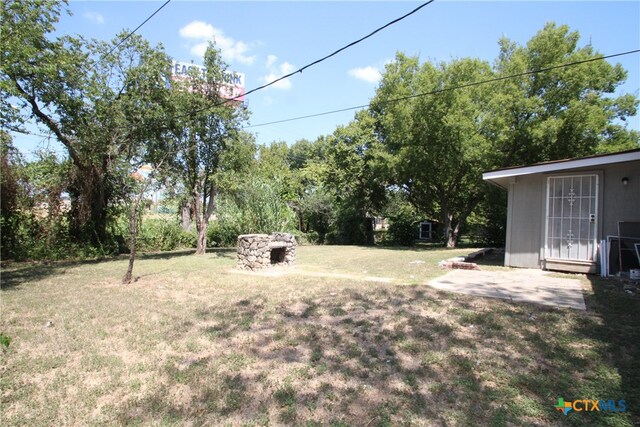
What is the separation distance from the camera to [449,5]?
5879 mm

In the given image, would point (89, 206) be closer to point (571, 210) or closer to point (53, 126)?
point (53, 126)

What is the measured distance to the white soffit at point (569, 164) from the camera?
7375 millimetres

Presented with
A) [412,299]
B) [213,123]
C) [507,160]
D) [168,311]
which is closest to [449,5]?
[412,299]

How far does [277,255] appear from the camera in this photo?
419 inches

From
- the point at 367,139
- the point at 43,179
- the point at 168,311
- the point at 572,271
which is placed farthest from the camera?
the point at 367,139

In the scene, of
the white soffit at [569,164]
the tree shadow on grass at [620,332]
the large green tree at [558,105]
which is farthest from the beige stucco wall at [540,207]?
the large green tree at [558,105]

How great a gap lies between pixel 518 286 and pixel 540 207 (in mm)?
3338

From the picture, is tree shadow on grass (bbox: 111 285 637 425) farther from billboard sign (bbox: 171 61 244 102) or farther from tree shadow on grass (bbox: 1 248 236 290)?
billboard sign (bbox: 171 61 244 102)

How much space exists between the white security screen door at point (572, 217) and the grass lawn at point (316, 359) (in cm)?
247

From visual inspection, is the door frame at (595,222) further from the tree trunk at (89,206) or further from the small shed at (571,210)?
the tree trunk at (89,206)

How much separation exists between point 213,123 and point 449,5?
31.7 ft

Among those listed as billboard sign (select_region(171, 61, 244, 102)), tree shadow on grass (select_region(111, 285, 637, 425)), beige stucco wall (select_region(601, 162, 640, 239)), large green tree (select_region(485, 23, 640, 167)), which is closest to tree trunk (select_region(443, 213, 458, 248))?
large green tree (select_region(485, 23, 640, 167))

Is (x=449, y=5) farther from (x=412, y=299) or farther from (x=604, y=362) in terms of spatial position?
(x=604, y=362)

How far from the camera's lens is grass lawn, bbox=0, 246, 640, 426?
9.05ft
